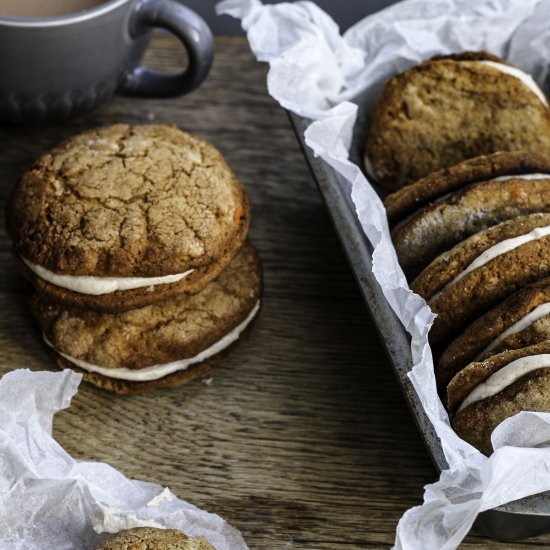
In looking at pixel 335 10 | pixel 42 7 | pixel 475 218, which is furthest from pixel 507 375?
pixel 335 10

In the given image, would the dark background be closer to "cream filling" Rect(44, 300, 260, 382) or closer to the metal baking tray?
the metal baking tray

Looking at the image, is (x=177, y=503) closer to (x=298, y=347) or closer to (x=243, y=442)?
(x=243, y=442)

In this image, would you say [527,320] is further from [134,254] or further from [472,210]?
[134,254]

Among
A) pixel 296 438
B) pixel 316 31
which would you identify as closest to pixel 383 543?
pixel 296 438

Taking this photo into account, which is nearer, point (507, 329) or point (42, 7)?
point (507, 329)

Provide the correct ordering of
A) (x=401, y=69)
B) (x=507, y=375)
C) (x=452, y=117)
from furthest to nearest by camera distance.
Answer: (x=401, y=69) → (x=452, y=117) → (x=507, y=375)

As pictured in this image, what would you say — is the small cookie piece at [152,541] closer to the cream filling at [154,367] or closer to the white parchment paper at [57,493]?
the white parchment paper at [57,493]

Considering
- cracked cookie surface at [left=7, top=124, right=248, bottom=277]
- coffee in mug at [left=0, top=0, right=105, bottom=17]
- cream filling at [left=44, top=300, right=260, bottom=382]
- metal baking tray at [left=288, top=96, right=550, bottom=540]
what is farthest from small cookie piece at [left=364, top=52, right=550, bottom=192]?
coffee in mug at [left=0, top=0, right=105, bottom=17]
